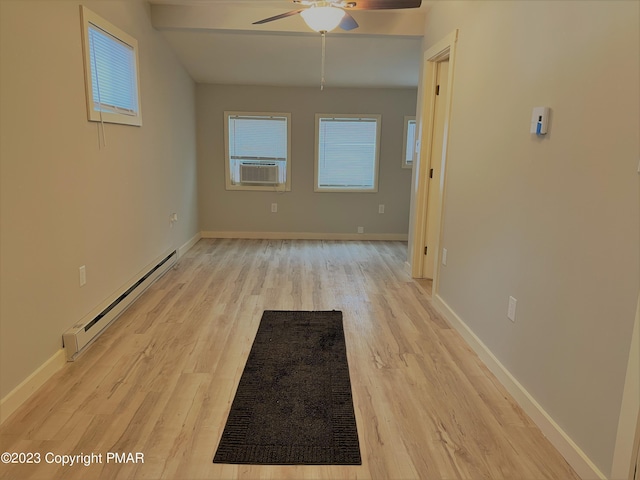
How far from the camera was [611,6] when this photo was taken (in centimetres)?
165

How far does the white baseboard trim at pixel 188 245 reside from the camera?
526 centimetres

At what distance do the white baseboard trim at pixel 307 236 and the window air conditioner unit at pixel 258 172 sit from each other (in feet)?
2.58

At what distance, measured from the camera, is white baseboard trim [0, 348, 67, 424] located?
6.64ft

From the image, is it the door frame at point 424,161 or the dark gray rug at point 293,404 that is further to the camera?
the door frame at point 424,161

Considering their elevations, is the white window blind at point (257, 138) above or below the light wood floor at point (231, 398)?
above

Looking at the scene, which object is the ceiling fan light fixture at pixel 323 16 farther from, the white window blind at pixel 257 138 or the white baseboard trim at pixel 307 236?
the white baseboard trim at pixel 307 236

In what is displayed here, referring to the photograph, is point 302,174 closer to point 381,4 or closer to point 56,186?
point 381,4

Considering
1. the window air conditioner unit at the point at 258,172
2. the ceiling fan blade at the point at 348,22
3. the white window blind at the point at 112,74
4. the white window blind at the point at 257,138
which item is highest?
the ceiling fan blade at the point at 348,22

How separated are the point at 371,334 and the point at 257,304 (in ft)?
3.45

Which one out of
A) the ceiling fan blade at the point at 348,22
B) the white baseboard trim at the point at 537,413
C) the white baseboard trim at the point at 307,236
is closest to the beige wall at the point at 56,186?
the ceiling fan blade at the point at 348,22

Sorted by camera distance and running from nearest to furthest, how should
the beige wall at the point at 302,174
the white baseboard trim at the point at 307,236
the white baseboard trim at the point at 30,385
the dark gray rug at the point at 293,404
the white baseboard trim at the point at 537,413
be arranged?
1. the white baseboard trim at the point at 537,413
2. the dark gray rug at the point at 293,404
3. the white baseboard trim at the point at 30,385
4. the beige wall at the point at 302,174
5. the white baseboard trim at the point at 307,236

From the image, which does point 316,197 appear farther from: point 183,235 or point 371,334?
point 371,334

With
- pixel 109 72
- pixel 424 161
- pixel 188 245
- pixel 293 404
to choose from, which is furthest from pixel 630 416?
pixel 188 245

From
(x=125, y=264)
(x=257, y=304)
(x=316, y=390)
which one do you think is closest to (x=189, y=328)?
(x=257, y=304)
